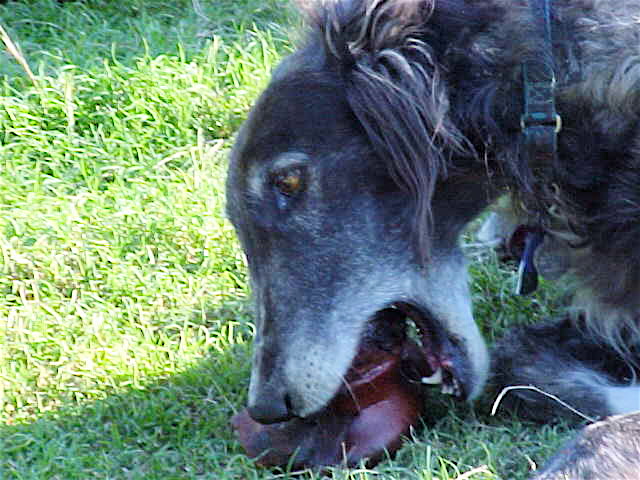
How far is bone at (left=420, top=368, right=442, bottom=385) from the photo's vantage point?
12.7 ft

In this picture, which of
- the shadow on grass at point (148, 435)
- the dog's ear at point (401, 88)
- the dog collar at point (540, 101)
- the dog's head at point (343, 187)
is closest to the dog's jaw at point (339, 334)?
the dog's head at point (343, 187)

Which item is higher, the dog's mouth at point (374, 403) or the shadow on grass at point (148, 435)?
the dog's mouth at point (374, 403)

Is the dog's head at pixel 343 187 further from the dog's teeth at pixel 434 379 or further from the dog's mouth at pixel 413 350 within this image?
the dog's teeth at pixel 434 379

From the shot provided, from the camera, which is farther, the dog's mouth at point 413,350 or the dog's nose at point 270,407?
the dog's mouth at point 413,350

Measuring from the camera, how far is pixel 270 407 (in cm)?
364

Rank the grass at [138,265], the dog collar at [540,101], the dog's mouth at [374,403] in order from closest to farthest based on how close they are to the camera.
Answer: the dog collar at [540,101]
the dog's mouth at [374,403]
the grass at [138,265]

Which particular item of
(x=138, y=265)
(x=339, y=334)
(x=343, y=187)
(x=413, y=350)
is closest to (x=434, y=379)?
(x=413, y=350)

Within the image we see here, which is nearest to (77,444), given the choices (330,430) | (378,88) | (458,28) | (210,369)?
(210,369)

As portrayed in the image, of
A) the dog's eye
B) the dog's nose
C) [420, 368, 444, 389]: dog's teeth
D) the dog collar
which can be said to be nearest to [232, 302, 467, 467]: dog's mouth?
[420, 368, 444, 389]: dog's teeth

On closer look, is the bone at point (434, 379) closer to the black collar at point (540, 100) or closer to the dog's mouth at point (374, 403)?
the dog's mouth at point (374, 403)

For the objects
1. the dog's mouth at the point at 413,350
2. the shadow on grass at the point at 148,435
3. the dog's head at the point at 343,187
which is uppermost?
the dog's head at the point at 343,187

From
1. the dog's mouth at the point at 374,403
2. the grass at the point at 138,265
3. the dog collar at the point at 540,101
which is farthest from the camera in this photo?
the grass at the point at 138,265

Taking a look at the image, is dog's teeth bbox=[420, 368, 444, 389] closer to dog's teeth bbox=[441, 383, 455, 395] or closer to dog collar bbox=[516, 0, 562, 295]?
dog's teeth bbox=[441, 383, 455, 395]

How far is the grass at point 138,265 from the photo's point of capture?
3.85 m
